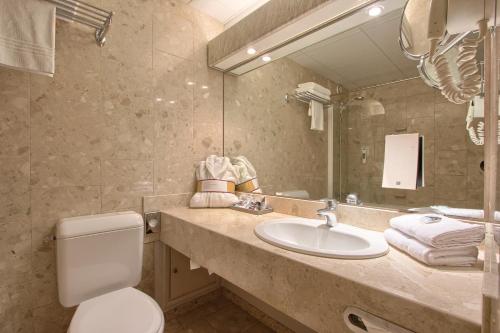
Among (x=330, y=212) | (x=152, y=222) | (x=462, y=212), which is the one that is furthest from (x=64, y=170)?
(x=462, y=212)

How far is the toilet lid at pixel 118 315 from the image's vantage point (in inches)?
37.1

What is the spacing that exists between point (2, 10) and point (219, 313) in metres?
2.08

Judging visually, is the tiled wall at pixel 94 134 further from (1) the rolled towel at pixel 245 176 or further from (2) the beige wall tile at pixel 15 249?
(1) the rolled towel at pixel 245 176

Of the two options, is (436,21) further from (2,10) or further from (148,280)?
(148,280)

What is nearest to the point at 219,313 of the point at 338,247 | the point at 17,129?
the point at 338,247

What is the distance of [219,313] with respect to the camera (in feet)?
5.73

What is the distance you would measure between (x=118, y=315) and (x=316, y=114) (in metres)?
1.49

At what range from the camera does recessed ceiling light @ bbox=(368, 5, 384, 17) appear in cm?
116

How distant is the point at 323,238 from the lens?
1210mm

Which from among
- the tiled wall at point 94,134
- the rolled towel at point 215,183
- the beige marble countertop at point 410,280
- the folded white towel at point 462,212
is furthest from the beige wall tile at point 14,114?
the folded white towel at point 462,212

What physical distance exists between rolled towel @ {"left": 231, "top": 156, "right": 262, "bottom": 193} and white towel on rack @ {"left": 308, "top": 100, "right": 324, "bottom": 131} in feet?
2.03

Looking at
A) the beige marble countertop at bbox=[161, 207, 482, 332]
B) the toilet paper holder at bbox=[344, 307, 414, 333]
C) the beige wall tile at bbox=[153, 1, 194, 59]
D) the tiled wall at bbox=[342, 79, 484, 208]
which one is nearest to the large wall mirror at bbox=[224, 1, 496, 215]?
the tiled wall at bbox=[342, 79, 484, 208]

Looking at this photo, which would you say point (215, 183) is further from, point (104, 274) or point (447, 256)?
point (447, 256)

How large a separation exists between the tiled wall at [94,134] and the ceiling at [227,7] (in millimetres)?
70
